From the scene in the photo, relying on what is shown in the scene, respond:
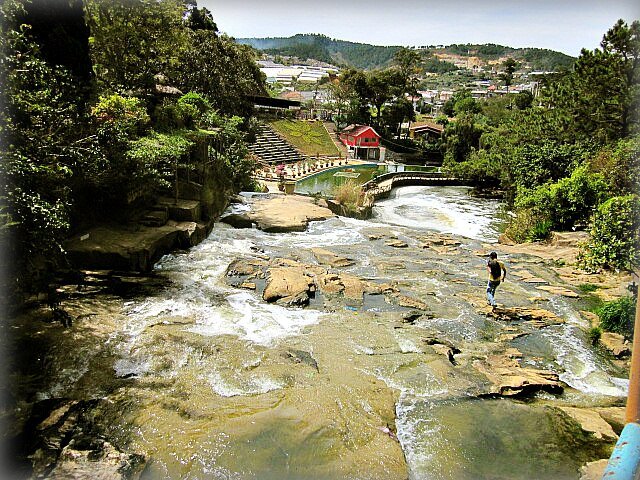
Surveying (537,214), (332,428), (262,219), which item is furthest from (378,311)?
(537,214)

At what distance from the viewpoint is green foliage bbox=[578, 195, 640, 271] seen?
316 inches

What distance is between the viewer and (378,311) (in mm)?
8562

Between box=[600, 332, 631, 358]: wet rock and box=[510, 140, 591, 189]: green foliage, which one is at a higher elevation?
box=[510, 140, 591, 189]: green foliage

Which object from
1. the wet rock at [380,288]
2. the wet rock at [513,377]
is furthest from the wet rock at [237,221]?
the wet rock at [513,377]

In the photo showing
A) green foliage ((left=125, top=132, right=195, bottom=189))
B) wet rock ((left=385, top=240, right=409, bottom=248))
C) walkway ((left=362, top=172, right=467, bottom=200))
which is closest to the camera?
green foliage ((left=125, top=132, right=195, bottom=189))

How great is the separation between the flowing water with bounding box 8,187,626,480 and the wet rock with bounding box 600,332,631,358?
305 millimetres

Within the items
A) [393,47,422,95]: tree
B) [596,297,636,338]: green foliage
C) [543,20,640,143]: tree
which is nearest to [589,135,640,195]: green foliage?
[543,20,640,143]: tree

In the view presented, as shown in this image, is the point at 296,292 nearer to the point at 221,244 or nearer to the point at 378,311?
the point at 378,311

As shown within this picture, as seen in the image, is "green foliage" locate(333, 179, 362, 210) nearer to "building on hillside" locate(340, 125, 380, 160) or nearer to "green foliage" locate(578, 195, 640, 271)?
"green foliage" locate(578, 195, 640, 271)

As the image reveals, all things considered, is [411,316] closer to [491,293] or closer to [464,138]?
[491,293]

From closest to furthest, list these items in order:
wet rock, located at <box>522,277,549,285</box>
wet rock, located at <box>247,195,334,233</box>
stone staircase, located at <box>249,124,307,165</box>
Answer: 1. wet rock, located at <box>522,277,549,285</box>
2. wet rock, located at <box>247,195,334,233</box>
3. stone staircase, located at <box>249,124,307,165</box>

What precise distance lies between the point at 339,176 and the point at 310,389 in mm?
28567

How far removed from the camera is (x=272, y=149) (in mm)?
37219

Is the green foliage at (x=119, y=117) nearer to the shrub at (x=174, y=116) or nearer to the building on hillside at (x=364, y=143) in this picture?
the shrub at (x=174, y=116)
